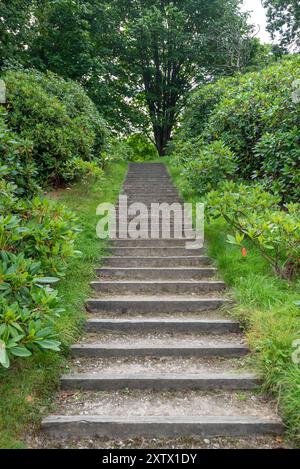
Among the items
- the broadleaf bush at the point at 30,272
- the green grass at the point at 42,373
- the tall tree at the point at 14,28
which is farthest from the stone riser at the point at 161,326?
the tall tree at the point at 14,28

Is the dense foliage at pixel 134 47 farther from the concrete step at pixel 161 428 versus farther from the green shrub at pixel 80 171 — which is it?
the concrete step at pixel 161 428

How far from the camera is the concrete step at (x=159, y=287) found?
4016 mm

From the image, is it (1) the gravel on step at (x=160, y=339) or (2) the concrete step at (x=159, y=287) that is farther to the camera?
(2) the concrete step at (x=159, y=287)

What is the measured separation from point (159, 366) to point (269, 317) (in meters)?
1.13

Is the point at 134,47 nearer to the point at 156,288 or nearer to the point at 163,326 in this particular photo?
the point at 156,288

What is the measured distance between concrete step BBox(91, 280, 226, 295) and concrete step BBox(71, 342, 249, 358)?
1049mm

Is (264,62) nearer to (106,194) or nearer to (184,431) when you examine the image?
(106,194)

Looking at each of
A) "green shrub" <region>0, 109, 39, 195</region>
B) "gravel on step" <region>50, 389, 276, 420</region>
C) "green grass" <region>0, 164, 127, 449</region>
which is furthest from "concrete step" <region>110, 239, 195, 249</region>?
"gravel on step" <region>50, 389, 276, 420</region>

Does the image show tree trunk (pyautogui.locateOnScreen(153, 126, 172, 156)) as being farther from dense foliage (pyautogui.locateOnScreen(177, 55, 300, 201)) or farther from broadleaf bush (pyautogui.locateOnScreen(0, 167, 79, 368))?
broadleaf bush (pyautogui.locateOnScreen(0, 167, 79, 368))

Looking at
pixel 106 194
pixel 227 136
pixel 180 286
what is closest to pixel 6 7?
pixel 106 194

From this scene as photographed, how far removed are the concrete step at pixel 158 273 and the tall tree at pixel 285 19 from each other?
51.2ft

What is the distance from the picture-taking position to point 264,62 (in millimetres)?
11680

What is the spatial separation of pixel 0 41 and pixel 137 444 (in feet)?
33.8

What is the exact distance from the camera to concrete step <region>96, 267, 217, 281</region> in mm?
4348
